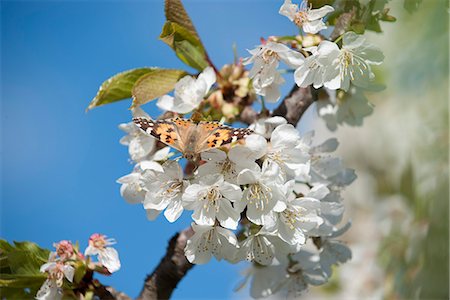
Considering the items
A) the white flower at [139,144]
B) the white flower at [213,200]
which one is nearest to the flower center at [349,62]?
the white flower at [213,200]

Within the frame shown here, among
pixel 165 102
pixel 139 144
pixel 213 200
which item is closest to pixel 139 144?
pixel 139 144

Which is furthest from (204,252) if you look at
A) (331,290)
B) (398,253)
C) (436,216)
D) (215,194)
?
(331,290)

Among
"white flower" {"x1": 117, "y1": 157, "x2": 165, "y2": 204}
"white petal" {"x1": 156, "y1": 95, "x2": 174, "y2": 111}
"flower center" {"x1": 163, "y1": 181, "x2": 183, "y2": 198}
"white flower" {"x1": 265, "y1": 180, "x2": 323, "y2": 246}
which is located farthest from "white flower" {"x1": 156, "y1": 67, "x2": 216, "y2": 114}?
"white flower" {"x1": 265, "y1": 180, "x2": 323, "y2": 246}

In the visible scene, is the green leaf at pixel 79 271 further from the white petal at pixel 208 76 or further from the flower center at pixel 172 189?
the white petal at pixel 208 76

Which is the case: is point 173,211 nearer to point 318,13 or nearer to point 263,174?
point 263,174

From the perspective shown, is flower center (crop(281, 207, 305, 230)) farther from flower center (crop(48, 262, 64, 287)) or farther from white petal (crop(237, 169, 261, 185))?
flower center (crop(48, 262, 64, 287))
